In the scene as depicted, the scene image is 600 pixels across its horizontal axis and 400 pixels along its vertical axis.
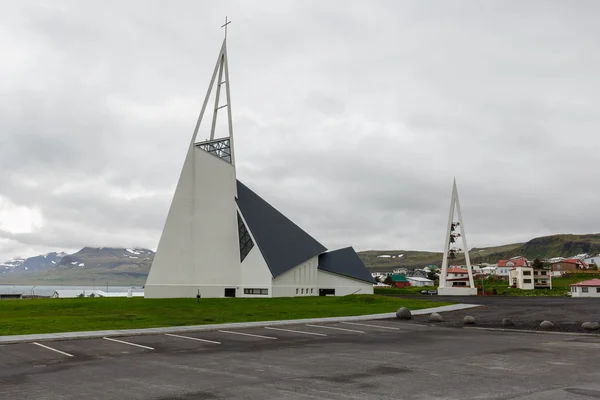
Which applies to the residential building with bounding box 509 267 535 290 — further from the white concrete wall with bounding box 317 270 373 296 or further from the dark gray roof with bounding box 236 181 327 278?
the dark gray roof with bounding box 236 181 327 278

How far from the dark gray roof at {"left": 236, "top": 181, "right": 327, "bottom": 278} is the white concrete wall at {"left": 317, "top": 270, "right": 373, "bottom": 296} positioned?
162 inches

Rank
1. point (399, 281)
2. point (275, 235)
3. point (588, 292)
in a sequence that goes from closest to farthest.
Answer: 1. point (275, 235)
2. point (588, 292)
3. point (399, 281)

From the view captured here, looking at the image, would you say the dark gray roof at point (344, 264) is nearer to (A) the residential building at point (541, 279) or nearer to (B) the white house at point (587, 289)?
(B) the white house at point (587, 289)

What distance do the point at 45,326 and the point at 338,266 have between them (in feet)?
169

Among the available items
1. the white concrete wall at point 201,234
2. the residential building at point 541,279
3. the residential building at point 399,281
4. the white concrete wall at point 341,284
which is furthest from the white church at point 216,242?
the residential building at point 399,281

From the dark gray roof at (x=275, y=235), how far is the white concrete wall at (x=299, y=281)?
2.81 feet

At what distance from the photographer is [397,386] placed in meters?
10.3

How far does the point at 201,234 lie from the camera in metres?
58.1

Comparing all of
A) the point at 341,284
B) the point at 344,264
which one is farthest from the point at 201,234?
the point at 344,264

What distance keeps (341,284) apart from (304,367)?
58.1 m

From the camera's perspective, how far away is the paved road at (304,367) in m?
9.71

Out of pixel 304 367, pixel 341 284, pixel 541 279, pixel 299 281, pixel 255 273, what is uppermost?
pixel 255 273

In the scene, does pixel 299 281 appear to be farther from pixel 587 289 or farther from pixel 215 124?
pixel 587 289

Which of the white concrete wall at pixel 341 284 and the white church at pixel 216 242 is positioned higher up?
the white church at pixel 216 242
